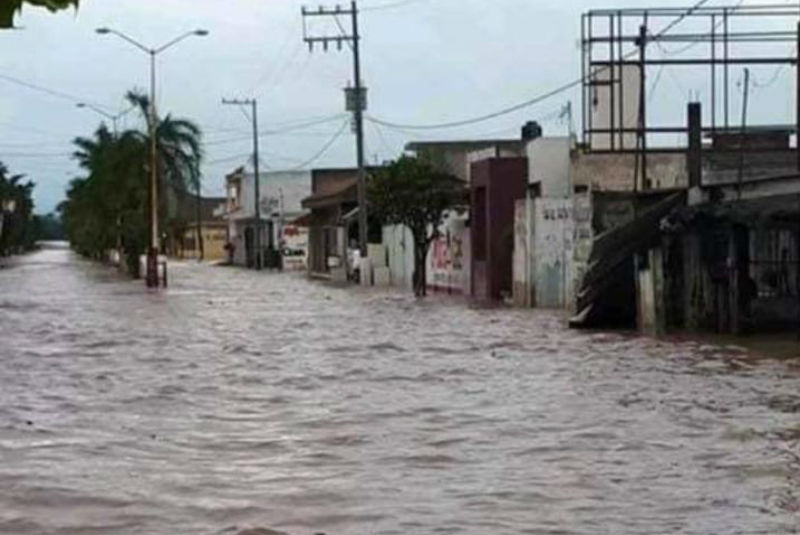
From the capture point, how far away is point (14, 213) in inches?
5551

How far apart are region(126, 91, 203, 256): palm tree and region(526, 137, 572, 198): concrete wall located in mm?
29709

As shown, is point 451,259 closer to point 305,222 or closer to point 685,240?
point 685,240

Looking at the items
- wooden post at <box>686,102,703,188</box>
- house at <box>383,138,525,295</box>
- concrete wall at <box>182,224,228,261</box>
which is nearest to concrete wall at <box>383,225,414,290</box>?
house at <box>383,138,525,295</box>

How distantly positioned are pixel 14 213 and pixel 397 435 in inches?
5208

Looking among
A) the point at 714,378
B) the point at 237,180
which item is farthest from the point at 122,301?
the point at 237,180

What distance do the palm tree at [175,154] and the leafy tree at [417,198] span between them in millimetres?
26641

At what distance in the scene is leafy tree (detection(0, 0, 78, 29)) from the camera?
9.45 feet

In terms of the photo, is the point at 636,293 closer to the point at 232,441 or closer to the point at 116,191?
the point at 232,441

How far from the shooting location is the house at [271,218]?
96.9 metres

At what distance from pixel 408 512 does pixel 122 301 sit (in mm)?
36456

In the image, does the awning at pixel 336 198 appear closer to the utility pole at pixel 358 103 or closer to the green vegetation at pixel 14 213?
the utility pole at pixel 358 103

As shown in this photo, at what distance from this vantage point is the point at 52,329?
31609mm

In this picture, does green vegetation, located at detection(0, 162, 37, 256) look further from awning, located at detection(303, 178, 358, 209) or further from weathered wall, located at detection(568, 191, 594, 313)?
weathered wall, located at detection(568, 191, 594, 313)

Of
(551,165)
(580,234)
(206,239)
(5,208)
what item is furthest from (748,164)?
(206,239)
